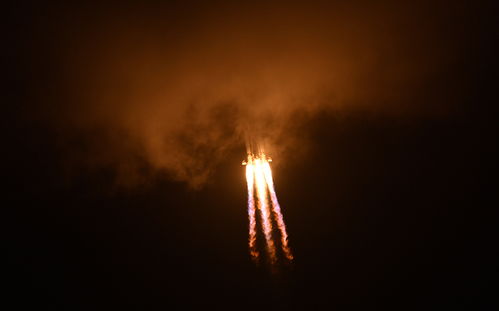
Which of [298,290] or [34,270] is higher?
[34,270]

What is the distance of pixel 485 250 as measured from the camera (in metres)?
35.7

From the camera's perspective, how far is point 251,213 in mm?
38344

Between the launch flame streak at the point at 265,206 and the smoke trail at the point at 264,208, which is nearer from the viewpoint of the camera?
the launch flame streak at the point at 265,206

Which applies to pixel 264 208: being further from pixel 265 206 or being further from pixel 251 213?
pixel 251 213

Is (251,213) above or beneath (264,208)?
above

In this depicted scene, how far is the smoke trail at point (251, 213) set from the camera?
3438cm

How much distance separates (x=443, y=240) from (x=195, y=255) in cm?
3168

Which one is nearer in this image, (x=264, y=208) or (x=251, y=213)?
(x=264, y=208)

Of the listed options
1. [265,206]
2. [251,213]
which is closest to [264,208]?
[265,206]

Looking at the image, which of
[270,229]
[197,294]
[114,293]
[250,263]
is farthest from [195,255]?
[270,229]

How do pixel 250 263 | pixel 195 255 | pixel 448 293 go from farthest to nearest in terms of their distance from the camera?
pixel 195 255 → pixel 250 263 → pixel 448 293

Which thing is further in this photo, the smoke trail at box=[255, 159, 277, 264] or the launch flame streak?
the smoke trail at box=[255, 159, 277, 264]

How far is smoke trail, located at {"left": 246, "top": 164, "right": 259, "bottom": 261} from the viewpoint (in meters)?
34.4

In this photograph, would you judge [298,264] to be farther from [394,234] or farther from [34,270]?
[34,270]
